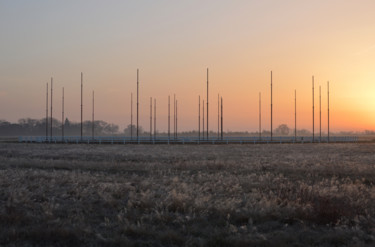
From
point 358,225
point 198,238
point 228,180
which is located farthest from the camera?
point 228,180

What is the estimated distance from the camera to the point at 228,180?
15.8m

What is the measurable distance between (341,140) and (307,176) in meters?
70.8

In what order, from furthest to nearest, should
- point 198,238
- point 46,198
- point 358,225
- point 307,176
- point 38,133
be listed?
point 38,133 < point 307,176 < point 46,198 < point 358,225 < point 198,238

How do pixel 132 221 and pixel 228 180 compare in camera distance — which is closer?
pixel 132 221

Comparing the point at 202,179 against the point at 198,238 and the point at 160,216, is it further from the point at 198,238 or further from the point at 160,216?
the point at 198,238

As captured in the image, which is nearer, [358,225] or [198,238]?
[198,238]

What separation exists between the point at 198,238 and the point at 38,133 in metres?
205

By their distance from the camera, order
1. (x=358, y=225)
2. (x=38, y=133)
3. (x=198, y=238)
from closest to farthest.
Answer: (x=198, y=238) → (x=358, y=225) → (x=38, y=133)

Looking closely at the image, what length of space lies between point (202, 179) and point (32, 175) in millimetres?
7224

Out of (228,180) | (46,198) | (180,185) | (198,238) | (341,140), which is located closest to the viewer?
(198,238)

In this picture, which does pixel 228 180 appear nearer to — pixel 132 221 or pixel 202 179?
pixel 202 179

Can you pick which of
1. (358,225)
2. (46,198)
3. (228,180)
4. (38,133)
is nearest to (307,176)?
(228,180)

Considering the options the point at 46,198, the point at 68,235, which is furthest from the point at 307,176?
the point at 68,235

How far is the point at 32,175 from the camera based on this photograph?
16547 millimetres
